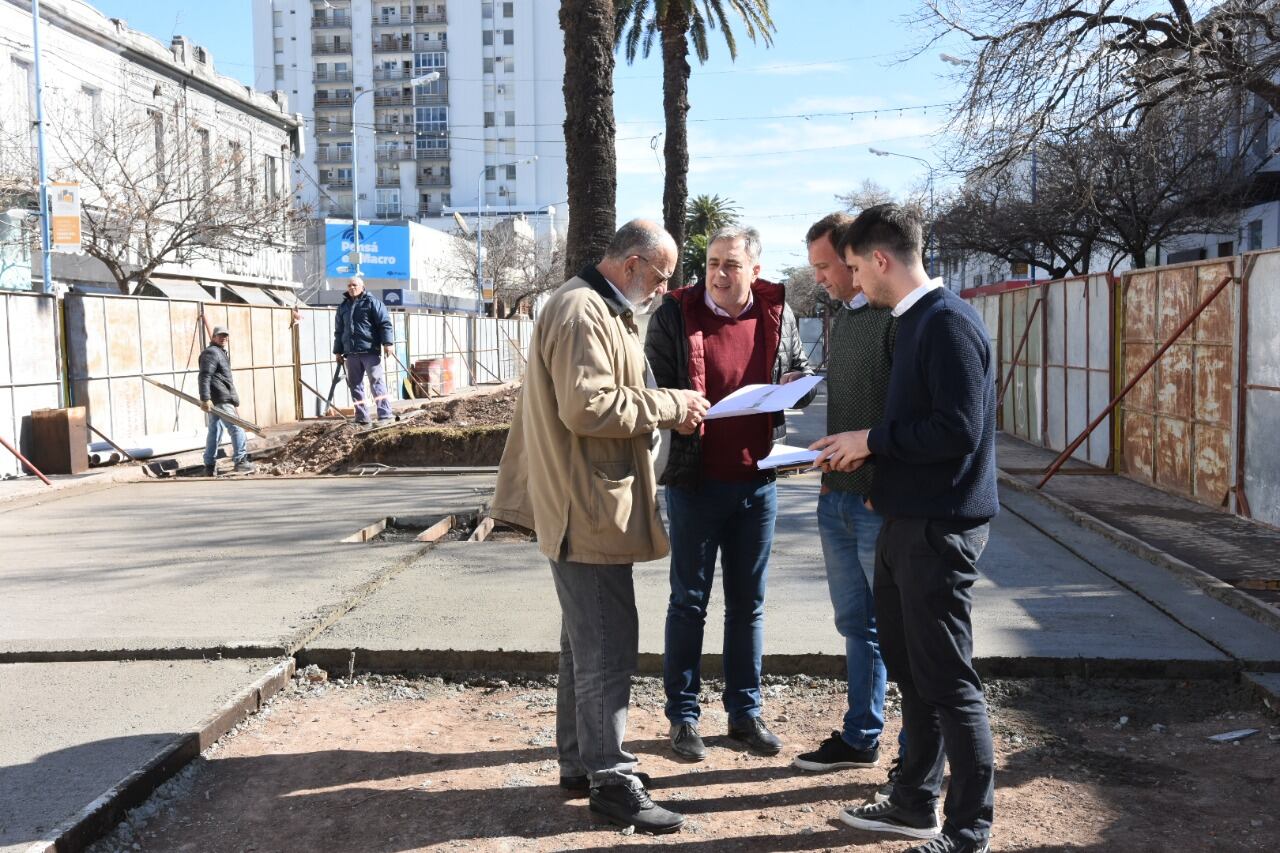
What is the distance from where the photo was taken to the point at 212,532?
9.05 m

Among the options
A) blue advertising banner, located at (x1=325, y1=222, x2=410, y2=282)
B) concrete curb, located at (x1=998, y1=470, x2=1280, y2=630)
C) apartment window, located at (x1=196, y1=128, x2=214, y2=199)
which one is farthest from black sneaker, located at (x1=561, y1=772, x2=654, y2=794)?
blue advertising banner, located at (x1=325, y1=222, x2=410, y2=282)

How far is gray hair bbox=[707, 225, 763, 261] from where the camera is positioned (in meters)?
4.32

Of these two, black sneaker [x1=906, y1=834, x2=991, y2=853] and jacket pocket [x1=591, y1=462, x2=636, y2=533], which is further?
jacket pocket [x1=591, y1=462, x2=636, y2=533]

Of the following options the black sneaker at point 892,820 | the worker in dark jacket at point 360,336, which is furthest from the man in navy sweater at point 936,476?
the worker in dark jacket at point 360,336

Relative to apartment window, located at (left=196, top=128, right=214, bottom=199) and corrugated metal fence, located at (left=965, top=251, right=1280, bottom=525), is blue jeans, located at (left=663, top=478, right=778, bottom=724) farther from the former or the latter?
apartment window, located at (left=196, top=128, right=214, bottom=199)

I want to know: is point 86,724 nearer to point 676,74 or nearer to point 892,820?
point 892,820

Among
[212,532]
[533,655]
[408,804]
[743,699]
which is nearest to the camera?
[408,804]

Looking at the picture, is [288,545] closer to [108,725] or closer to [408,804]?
[108,725]

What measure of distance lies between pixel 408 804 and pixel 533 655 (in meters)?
1.51

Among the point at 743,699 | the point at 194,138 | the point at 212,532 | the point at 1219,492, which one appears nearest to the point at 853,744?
the point at 743,699

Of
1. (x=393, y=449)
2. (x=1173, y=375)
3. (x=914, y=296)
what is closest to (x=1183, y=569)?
(x=914, y=296)

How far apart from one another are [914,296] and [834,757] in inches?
70.2

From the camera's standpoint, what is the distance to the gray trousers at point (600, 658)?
3758 millimetres

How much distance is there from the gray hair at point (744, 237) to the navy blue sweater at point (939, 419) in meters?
1.08
